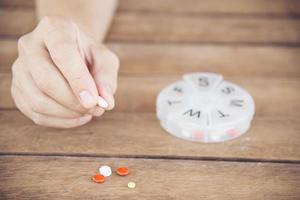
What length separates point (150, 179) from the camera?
0.76m

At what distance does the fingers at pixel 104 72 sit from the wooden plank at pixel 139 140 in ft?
0.27

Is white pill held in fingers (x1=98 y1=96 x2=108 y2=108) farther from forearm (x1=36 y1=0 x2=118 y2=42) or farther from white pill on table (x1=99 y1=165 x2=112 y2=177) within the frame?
forearm (x1=36 y1=0 x2=118 y2=42)

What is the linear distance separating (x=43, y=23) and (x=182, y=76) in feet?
1.03

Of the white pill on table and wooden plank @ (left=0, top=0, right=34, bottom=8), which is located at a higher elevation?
wooden plank @ (left=0, top=0, right=34, bottom=8)

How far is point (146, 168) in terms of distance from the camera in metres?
0.78

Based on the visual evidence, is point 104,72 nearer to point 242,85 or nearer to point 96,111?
point 96,111

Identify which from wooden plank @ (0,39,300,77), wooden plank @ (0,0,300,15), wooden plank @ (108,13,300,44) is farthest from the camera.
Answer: wooden plank @ (0,0,300,15)

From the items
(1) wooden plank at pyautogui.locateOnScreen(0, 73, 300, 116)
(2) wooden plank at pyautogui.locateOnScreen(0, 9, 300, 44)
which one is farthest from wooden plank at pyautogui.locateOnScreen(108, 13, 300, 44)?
(1) wooden plank at pyautogui.locateOnScreen(0, 73, 300, 116)

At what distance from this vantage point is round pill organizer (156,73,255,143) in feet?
2.75

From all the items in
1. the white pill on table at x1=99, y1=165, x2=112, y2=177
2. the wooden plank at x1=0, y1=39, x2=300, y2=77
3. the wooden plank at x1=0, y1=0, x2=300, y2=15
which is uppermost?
the wooden plank at x1=0, y1=0, x2=300, y2=15

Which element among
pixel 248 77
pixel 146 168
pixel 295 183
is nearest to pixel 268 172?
pixel 295 183

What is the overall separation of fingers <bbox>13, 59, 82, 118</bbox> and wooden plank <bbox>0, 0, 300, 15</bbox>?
20.5 inches

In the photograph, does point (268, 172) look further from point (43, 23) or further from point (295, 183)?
point (43, 23)

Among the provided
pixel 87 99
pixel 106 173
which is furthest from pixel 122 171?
pixel 87 99
